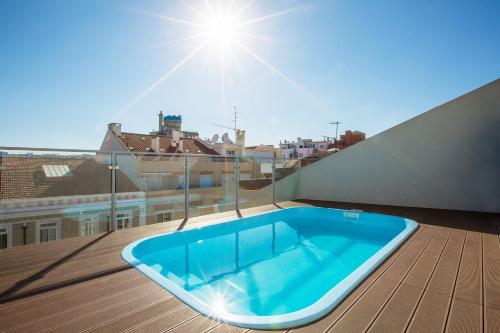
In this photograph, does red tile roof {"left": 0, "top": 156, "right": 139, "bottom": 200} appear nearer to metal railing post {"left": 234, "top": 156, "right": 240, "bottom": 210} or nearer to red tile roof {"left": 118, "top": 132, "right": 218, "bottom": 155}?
metal railing post {"left": 234, "top": 156, "right": 240, "bottom": 210}

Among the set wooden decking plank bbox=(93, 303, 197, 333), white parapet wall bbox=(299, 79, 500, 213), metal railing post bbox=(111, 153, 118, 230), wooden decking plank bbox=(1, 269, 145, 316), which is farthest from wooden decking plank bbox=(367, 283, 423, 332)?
white parapet wall bbox=(299, 79, 500, 213)

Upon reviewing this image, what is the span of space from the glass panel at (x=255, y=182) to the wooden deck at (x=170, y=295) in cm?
325

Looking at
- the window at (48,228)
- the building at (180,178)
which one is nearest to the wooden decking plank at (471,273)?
the building at (180,178)


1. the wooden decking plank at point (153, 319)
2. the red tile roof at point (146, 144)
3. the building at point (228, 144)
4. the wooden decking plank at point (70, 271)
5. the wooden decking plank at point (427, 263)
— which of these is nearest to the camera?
the wooden decking plank at point (153, 319)

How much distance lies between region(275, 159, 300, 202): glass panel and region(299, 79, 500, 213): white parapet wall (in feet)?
3.51

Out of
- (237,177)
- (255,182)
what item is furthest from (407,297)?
(255,182)

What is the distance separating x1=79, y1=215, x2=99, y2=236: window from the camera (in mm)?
3752

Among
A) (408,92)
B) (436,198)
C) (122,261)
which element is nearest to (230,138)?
(408,92)

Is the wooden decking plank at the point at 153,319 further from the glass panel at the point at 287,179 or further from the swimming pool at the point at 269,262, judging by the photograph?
the glass panel at the point at 287,179

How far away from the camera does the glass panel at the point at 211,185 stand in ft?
16.9

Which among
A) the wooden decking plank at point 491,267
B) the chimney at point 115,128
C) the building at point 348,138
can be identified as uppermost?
the building at point 348,138

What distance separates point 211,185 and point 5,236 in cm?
395

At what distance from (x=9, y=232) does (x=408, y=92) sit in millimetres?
10360

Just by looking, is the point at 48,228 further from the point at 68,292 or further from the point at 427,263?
the point at 427,263
